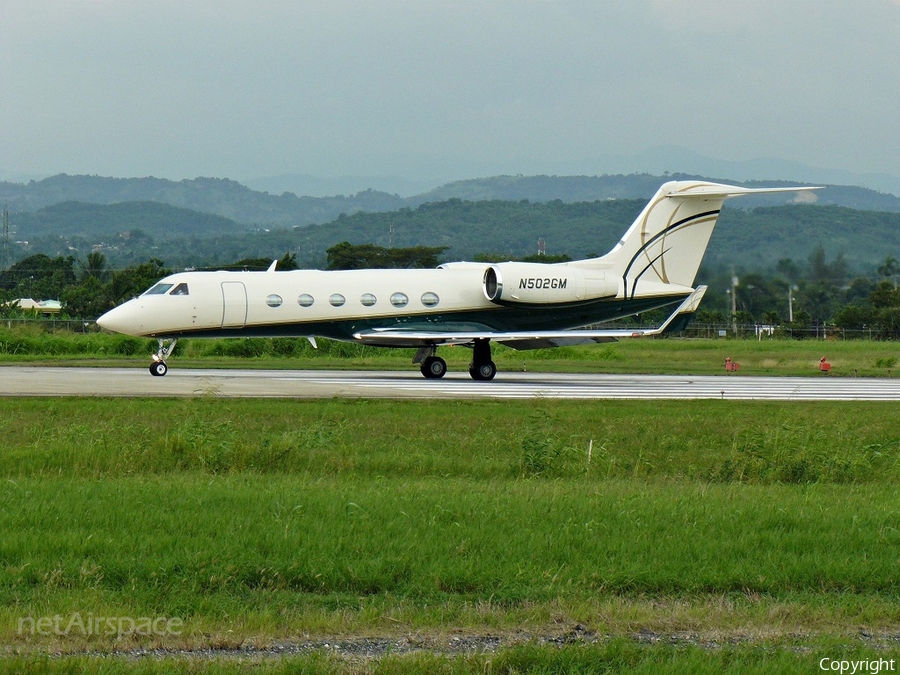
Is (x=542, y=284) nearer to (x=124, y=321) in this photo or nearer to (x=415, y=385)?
(x=415, y=385)

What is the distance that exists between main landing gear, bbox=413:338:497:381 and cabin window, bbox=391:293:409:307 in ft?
5.05

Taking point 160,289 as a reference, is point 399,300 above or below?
below

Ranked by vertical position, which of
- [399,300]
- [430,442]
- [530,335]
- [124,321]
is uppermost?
[399,300]

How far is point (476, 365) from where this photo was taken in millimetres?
28844

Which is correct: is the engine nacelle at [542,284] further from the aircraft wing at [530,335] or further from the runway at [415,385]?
the runway at [415,385]

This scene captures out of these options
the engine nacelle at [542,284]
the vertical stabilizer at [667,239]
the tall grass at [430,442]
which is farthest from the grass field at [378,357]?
the tall grass at [430,442]

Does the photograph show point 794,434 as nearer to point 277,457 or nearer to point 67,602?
point 277,457

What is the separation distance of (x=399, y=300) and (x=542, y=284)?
13.5 feet

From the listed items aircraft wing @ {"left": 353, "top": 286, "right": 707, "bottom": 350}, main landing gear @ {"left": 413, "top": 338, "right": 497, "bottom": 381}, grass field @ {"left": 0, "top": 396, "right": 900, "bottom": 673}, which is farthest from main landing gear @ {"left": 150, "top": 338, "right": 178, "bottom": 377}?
grass field @ {"left": 0, "top": 396, "right": 900, "bottom": 673}

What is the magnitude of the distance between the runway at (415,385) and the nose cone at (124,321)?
117cm

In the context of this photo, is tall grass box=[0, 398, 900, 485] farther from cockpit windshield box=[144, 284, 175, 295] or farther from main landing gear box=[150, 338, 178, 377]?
cockpit windshield box=[144, 284, 175, 295]

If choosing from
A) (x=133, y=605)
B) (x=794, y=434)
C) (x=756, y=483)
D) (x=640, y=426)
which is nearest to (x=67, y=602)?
(x=133, y=605)

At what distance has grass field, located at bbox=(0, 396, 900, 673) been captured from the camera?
6.04 m

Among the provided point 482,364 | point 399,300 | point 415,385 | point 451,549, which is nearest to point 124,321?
point 399,300
